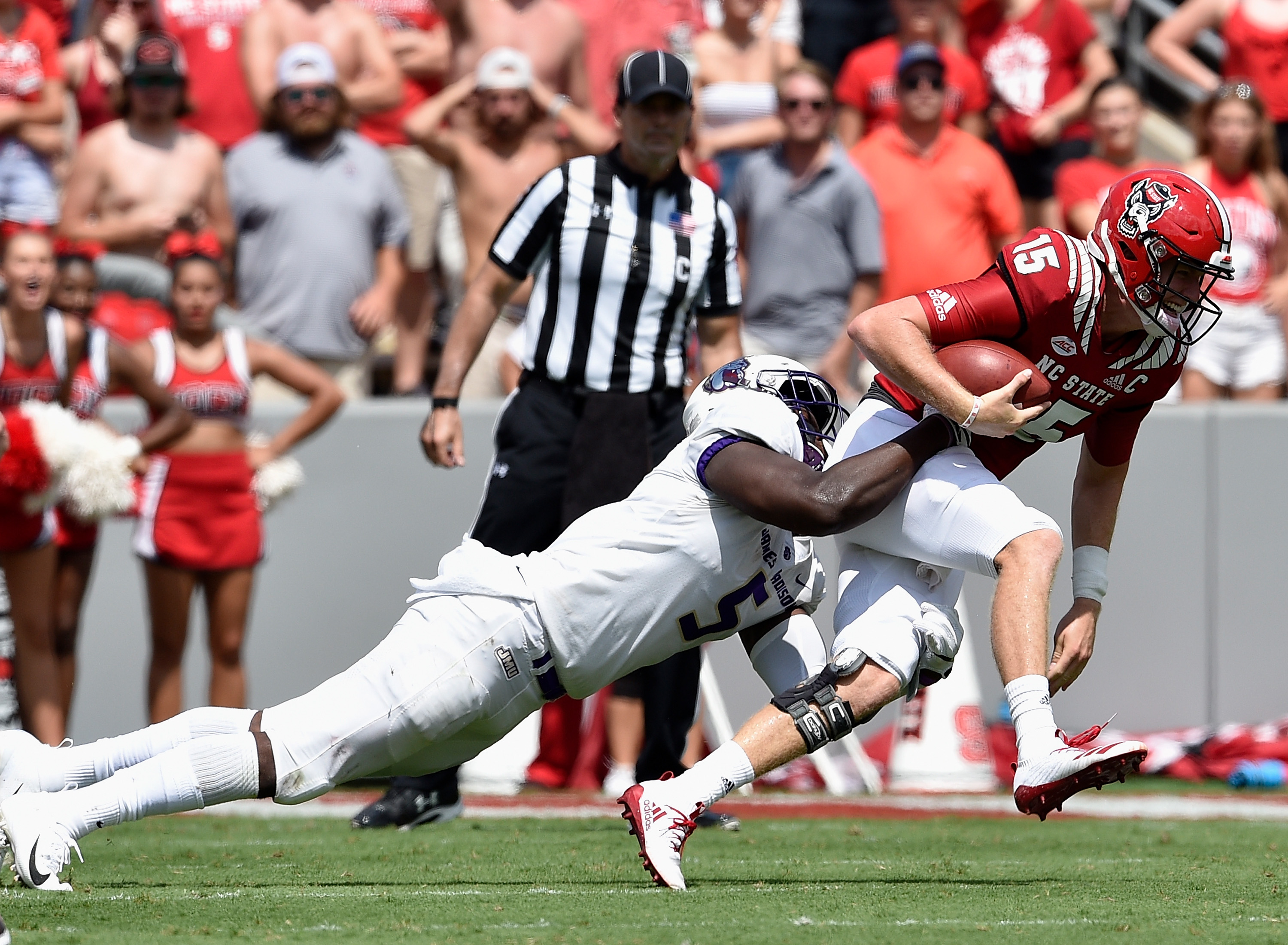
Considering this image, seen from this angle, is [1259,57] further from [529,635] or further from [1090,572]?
[529,635]

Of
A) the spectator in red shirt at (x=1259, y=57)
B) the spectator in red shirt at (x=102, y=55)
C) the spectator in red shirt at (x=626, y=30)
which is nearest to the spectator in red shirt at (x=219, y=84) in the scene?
the spectator in red shirt at (x=102, y=55)

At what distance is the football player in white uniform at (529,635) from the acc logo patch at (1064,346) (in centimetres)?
39

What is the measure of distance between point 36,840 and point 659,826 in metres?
1.35

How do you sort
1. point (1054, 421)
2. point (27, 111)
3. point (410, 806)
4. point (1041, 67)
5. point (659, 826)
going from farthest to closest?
point (1041, 67), point (27, 111), point (410, 806), point (1054, 421), point (659, 826)

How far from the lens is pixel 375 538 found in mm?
7590

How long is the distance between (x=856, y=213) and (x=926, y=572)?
3701 millimetres

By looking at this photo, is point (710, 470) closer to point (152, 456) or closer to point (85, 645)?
point (152, 456)

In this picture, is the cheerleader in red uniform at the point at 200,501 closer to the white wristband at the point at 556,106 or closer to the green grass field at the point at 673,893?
the green grass field at the point at 673,893

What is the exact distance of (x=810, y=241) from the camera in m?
7.91

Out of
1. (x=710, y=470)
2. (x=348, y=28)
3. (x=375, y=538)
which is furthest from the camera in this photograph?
(x=348, y=28)

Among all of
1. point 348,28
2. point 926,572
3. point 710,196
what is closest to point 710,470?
point 926,572

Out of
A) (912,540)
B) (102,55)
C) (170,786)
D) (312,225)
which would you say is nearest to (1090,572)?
(912,540)

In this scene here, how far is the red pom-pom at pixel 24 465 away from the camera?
20.9 ft

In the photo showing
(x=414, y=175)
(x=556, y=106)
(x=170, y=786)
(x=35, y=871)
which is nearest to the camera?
(x=35, y=871)
